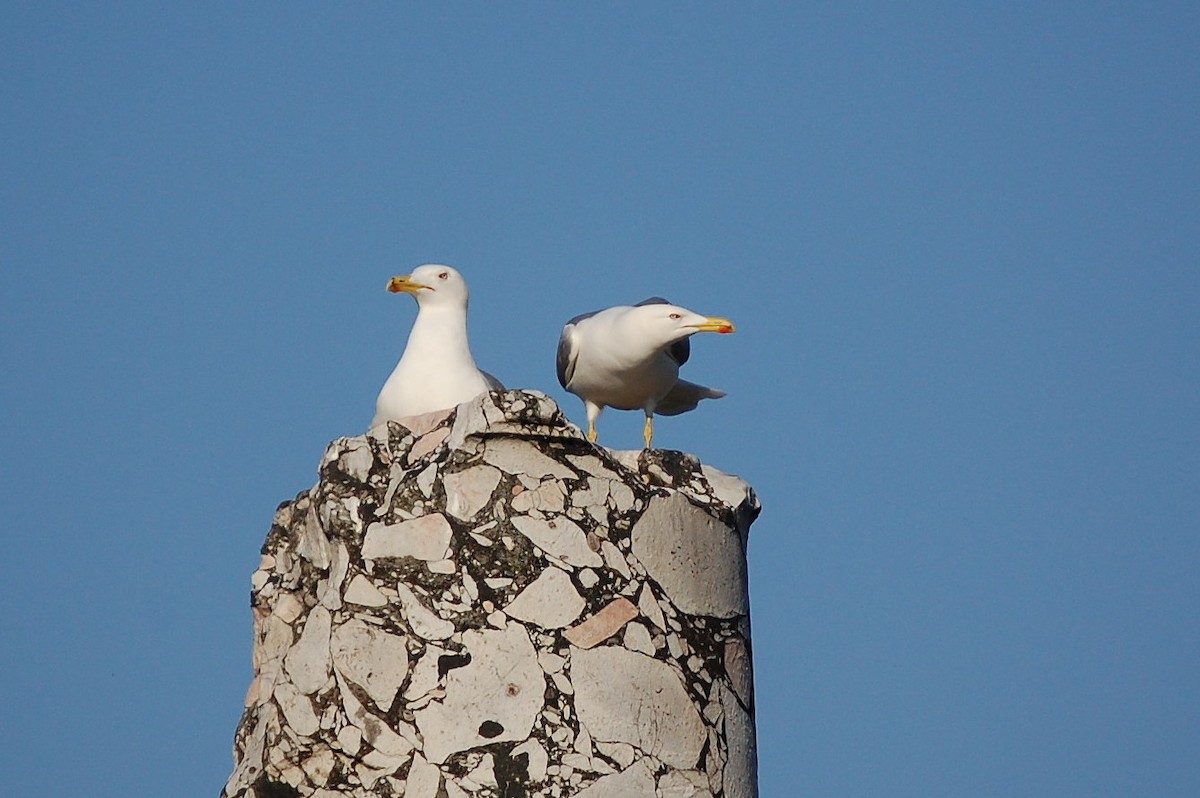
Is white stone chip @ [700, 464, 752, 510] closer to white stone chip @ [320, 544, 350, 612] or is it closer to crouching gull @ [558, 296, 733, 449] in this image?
crouching gull @ [558, 296, 733, 449]

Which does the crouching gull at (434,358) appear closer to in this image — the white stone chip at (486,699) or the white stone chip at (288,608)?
the white stone chip at (288,608)

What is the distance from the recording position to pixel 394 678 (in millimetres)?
7734

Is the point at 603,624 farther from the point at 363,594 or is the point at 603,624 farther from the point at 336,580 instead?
the point at 336,580

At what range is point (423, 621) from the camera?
25.5 feet

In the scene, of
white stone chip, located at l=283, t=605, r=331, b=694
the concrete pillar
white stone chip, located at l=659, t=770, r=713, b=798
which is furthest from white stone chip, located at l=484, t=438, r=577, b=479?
white stone chip, located at l=659, t=770, r=713, b=798

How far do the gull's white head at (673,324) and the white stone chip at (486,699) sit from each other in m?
2.73

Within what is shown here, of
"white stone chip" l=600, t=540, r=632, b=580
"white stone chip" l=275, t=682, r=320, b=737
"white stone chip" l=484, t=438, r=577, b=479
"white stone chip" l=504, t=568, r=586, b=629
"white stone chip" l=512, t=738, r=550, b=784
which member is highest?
"white stone chip" l=484, t=438, r=577, b=479

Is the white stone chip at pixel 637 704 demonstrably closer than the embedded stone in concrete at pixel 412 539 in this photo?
Yes

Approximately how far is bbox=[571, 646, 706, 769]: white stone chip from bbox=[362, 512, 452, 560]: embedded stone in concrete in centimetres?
78

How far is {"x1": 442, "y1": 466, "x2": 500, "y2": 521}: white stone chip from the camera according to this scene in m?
7.95

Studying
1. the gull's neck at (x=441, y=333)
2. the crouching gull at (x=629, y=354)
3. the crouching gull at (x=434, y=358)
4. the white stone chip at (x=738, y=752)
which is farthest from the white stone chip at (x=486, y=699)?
the crouching gull at (x=629, y=354)

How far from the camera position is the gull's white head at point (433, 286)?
32.7 feet

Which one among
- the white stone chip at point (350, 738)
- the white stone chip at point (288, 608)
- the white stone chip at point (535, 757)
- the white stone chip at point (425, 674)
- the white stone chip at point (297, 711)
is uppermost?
the white stone chip at point (288, 608)

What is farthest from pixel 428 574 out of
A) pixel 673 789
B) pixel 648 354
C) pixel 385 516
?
pixel 648 354
